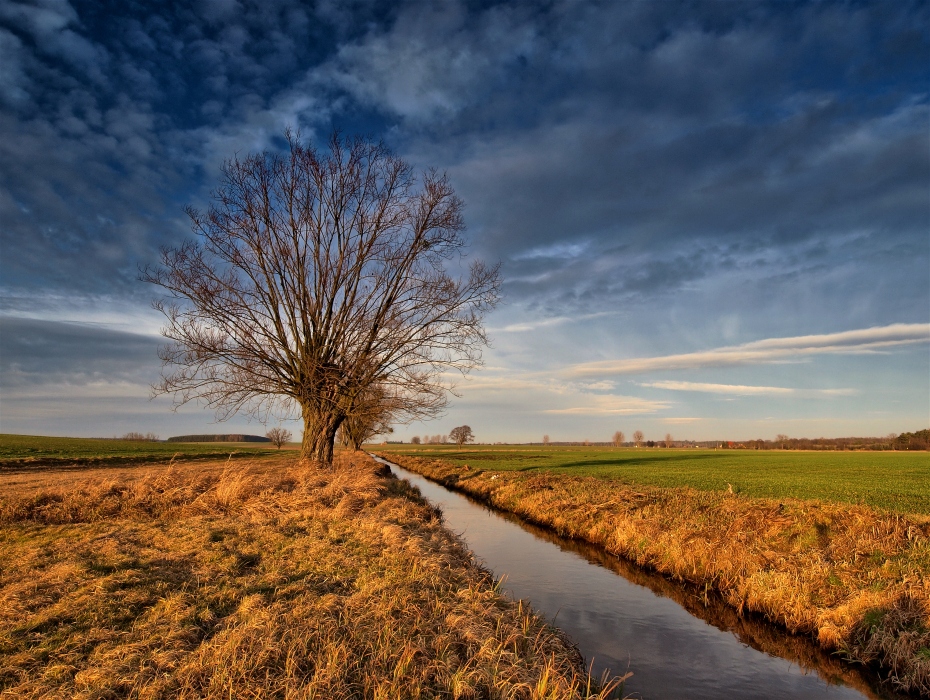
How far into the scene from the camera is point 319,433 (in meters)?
16.9

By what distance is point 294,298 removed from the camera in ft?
53.8

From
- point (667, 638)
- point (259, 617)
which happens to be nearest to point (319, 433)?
point (259, 617)

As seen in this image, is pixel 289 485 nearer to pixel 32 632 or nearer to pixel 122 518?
pixel 122 518

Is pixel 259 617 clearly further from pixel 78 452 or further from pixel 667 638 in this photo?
pixel 78 452

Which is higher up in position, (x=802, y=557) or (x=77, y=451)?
(x=77, y=451)

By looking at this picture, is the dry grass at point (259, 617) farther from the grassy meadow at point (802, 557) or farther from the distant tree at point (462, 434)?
the distant tree at point (462, 434)

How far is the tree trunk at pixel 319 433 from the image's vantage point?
16797mm

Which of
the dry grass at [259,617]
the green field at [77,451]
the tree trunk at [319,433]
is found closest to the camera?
the dry grass at [259,617]

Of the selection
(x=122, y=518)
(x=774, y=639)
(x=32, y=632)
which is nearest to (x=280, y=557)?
(x=32, y=632)

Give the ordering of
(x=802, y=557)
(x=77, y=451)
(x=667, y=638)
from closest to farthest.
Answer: (x=667, y=638), (x=802, y=557), (x=77, y=451)

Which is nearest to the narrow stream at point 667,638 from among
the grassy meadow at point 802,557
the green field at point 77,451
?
the grassy meadow at point 802,557

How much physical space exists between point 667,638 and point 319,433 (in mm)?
12088

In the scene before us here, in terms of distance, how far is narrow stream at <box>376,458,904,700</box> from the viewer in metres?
6.53

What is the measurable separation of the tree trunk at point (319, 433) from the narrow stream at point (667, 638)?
6.65 m
